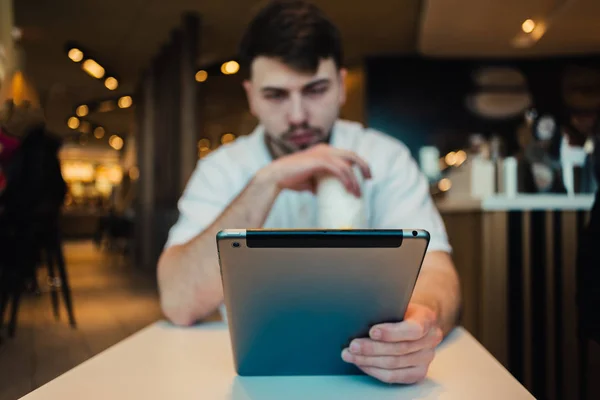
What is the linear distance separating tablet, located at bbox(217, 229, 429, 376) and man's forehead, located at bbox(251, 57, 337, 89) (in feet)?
2.57

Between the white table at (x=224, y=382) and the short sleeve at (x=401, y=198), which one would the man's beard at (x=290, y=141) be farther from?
the white table at (x=224, y=382)

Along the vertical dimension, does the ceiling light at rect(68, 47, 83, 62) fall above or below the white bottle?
above

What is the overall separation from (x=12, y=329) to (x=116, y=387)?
1.04 meters

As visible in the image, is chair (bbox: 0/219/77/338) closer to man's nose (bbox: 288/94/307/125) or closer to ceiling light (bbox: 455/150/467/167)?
man's nose (bbox: 288/94/307/125)

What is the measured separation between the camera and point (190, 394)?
2.04 feet

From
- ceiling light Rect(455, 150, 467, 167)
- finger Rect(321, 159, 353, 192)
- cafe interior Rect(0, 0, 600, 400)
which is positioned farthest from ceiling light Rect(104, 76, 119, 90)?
ceiling light Rect(455, 150, 467, 167)

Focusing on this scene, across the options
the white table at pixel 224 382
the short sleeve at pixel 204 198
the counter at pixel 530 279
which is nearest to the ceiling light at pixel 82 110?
the short sleeve at pixel 204 198

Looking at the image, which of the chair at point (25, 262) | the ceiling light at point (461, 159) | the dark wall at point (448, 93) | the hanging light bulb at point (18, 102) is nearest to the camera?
the hanging light bulb at point (18, 102)

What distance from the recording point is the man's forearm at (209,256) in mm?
1136

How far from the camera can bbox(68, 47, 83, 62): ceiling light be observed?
213 centimetres

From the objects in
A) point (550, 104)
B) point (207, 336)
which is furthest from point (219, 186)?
point (550, 104)

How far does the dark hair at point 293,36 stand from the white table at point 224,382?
739 mm

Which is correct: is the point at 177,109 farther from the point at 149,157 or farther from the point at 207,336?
the point at 207,336

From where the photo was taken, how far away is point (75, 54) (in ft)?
7.06
